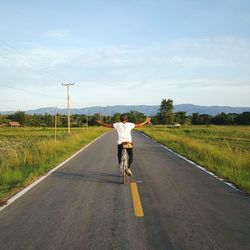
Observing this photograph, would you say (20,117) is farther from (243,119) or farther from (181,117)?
(243,119)

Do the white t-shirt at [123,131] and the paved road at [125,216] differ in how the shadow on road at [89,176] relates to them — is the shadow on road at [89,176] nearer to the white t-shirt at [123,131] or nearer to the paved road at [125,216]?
the paved road at [125,216]

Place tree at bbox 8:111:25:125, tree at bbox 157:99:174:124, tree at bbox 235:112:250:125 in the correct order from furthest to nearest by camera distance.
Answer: tree at bbox 157:99:174:124, tree at bbox 8:111:25:125, tree at bbox 235:112:250:125

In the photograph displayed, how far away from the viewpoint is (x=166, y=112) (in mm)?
141125

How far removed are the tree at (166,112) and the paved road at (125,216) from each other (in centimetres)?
13028

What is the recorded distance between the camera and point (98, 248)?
494 cm

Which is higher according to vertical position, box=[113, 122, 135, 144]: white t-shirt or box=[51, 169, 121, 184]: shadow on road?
box=[113, 122, 135, 144]: white t-shirt

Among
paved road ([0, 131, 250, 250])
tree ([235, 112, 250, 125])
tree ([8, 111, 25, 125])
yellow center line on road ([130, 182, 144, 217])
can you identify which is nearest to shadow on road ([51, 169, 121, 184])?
paved road ([0, 131, 250, 250])

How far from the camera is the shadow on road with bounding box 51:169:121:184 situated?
10.8 meters

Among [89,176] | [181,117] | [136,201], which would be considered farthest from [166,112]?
[136,201]

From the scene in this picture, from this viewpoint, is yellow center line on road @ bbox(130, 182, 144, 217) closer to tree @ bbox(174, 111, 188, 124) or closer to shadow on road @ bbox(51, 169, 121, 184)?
shadow on road @ bbox(51, 169, 121, 184)

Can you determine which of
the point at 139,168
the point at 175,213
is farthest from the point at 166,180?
the point at 175,213

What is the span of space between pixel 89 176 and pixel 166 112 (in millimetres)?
130753

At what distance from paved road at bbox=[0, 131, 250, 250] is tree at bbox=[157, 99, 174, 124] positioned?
427 feet

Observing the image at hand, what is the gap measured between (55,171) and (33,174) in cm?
130
